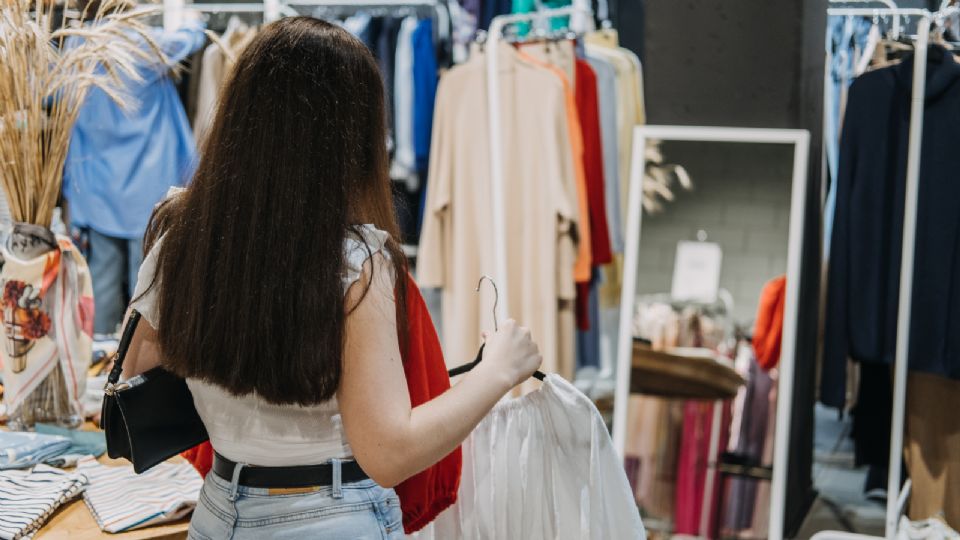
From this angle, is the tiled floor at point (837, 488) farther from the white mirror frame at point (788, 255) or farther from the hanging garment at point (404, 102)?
the hanging garment at point (404, 102)

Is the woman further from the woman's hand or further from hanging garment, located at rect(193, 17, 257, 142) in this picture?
hanging garment, located at rect(193, 17, 257, 142)

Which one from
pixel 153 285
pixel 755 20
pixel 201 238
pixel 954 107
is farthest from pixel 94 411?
pixel 954 107

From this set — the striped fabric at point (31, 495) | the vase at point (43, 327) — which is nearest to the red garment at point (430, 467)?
the striped fabric at point (31, 495)

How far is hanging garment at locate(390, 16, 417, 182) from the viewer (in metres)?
4.23

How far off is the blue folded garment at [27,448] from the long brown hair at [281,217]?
679 millimetres

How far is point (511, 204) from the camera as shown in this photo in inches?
158

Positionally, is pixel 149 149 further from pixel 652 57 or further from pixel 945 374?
pixel 945 374

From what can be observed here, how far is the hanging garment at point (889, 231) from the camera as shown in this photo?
316 centimetres

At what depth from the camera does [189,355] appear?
1.38 meters

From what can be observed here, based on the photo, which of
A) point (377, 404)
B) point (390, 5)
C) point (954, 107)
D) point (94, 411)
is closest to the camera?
point (377, 404)

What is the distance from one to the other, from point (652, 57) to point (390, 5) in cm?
157

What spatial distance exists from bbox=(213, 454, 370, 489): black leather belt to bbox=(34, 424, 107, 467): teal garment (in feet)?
2.17

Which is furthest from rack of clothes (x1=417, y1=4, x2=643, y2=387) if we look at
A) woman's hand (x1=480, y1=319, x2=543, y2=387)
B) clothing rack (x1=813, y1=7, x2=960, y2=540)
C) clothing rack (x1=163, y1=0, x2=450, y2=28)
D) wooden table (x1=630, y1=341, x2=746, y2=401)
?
woman's hand (x1=480, y1=319, x2=543, y2=387)

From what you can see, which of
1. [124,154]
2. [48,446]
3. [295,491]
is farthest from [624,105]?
[295,491]
